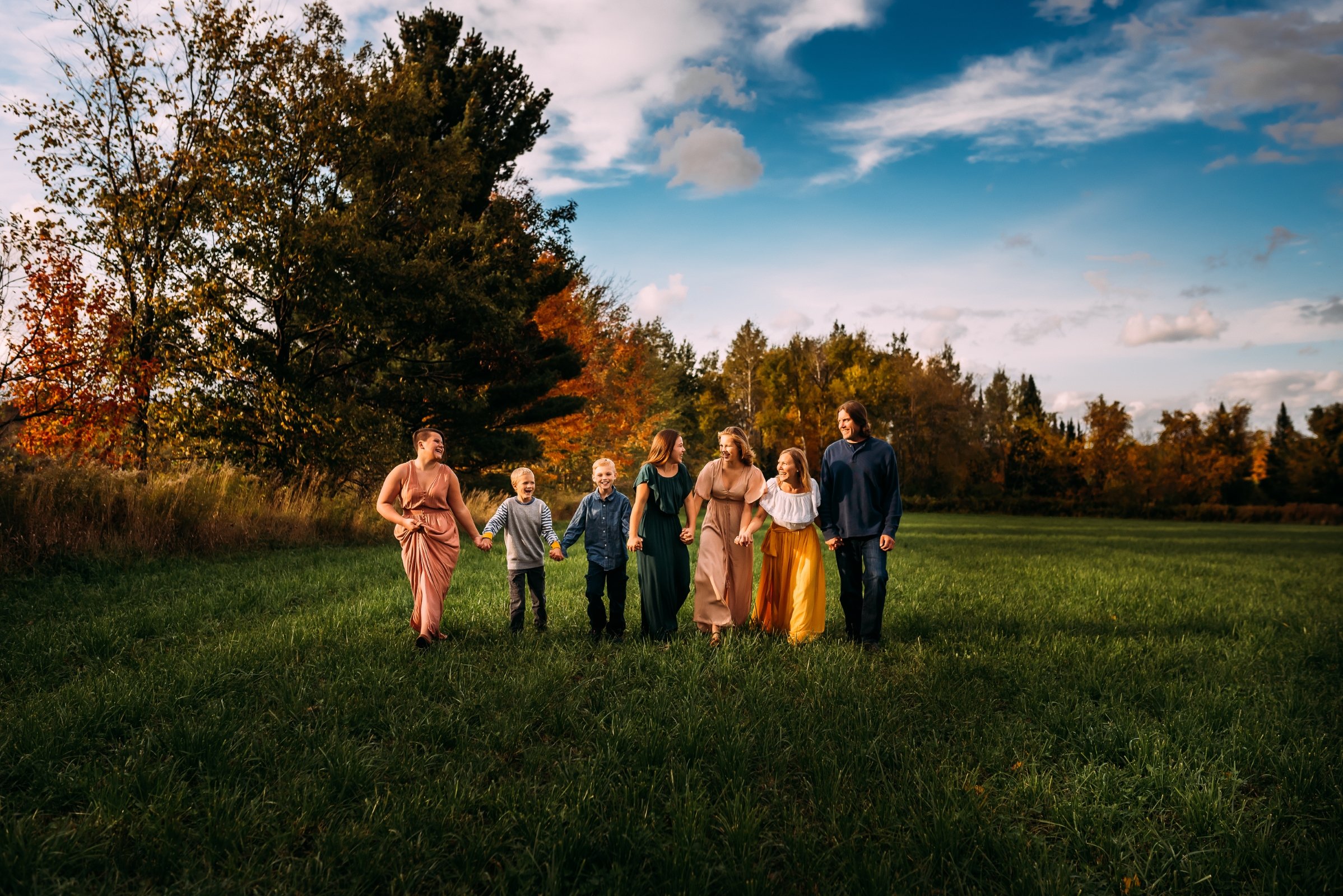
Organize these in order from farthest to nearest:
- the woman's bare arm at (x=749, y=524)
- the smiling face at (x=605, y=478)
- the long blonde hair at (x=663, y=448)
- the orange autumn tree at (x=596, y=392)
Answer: the orange autumn tree at (x=596, y=392) < the woman's bare arm at (x=749, y=524) < the long blonde hair at (x=663, y=448) < the smiling face at (x=605, y=478)

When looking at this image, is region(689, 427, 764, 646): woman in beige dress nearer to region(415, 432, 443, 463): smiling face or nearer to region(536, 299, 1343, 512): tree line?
region(415, 432, 443, 463): smiling face

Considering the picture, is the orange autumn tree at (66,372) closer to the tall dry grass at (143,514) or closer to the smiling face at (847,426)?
the tall dry grass at (143,514)

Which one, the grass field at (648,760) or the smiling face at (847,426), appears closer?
the grass field at (648,760)

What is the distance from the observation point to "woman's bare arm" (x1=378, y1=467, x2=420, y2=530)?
19.9 feet

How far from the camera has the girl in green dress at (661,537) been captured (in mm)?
6621

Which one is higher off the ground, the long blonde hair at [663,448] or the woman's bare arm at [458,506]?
the long blonde hair at [663,448]

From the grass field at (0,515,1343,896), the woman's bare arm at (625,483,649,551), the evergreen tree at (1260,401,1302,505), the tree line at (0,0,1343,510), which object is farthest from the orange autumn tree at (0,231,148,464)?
the evergreen tree at (1260,401,1302,505)

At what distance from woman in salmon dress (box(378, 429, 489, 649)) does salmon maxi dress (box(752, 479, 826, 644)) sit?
111 inches

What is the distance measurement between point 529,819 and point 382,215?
19693 millimetres

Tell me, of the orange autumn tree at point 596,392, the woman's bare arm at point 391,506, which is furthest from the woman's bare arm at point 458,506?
the orange autumn tree at point 596,392

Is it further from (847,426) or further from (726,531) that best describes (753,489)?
(847,426)

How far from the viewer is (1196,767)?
378 cm

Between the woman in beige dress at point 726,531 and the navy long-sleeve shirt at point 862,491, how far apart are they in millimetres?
734

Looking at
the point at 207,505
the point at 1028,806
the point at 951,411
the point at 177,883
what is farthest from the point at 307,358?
the point at 951,411
